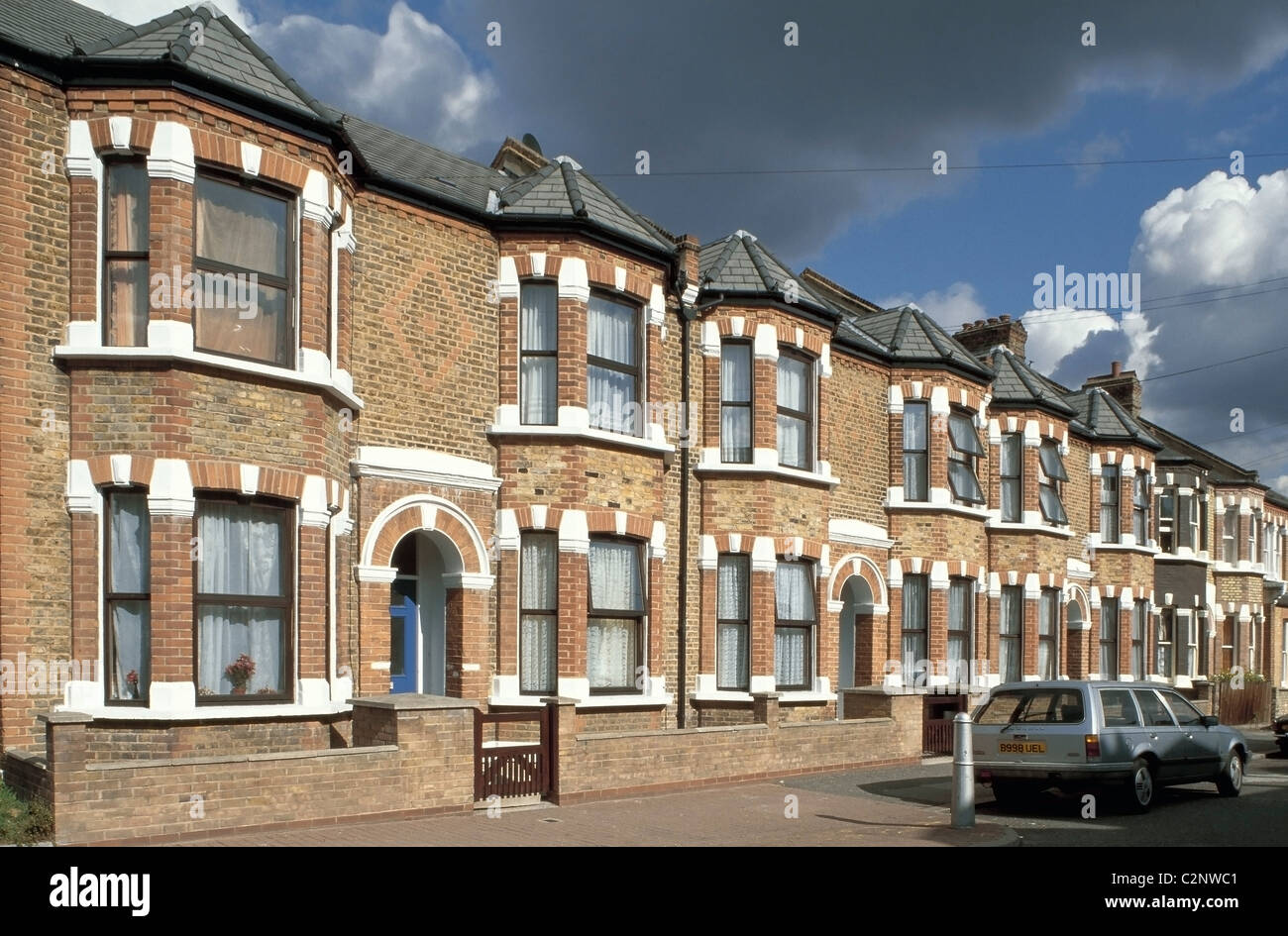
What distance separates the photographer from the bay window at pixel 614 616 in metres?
17.1

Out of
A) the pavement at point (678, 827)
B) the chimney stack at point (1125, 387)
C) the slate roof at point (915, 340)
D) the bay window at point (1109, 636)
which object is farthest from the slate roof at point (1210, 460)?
the pavement at point (678, 827)

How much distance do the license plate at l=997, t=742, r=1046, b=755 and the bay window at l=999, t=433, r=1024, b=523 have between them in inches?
466

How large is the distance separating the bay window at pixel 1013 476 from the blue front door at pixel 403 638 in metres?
13.8

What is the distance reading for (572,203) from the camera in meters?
17.0

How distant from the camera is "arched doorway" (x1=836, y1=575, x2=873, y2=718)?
22516mm

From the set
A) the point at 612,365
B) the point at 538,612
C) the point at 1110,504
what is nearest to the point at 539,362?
the point at 612,365

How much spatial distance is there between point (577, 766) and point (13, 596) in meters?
6.05

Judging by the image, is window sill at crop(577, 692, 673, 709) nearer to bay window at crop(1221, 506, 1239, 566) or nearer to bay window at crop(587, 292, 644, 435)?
bay window at crop(587, 292, 644, 435)

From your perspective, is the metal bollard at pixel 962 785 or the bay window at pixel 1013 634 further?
the bay window at pixel 1013 634

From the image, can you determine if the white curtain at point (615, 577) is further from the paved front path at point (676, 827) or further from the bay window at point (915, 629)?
the bay window at point (915, 629)

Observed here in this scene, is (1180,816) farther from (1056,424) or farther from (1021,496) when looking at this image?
(1056,424)

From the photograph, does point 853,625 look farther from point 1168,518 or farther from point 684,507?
point 1168,518

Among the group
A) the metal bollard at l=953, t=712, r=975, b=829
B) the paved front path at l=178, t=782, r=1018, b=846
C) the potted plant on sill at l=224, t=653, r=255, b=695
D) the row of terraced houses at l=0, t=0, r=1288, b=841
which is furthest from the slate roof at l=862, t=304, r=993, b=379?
the potted plant on sill at l=224, t=653, r=255, b=695

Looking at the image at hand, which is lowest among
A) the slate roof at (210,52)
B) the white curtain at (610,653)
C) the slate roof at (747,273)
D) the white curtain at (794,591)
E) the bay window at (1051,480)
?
the white curtain at (610,653)
